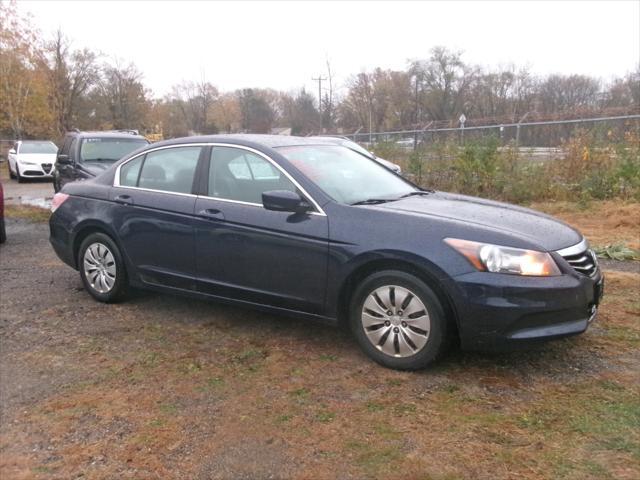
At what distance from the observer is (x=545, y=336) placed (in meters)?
3.49

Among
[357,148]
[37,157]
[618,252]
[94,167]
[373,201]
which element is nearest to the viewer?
[373,201]

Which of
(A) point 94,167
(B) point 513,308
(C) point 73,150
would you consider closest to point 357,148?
(A) point 94,167

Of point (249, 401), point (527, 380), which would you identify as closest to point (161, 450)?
point (249, 401)

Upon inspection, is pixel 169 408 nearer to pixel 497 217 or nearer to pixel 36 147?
pixel 497 217

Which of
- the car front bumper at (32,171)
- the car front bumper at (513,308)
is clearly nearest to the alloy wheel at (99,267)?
the car front bumper at (513,308)

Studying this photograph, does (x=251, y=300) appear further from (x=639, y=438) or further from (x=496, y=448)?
(x=639, y=438)

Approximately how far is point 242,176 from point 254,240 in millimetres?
599

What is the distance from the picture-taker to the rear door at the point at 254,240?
13.2 ft

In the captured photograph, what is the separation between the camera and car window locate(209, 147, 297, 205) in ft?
14.1

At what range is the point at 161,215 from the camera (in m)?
4.79

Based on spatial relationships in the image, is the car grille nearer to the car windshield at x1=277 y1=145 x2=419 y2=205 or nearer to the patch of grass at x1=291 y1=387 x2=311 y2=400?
the car windshield at x1=277 y1=145 x2=419 y2=205

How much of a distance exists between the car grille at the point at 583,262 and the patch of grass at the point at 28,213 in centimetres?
983

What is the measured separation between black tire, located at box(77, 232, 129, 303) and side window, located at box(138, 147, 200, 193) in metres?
0.63

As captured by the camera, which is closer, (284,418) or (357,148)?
(284,418)
